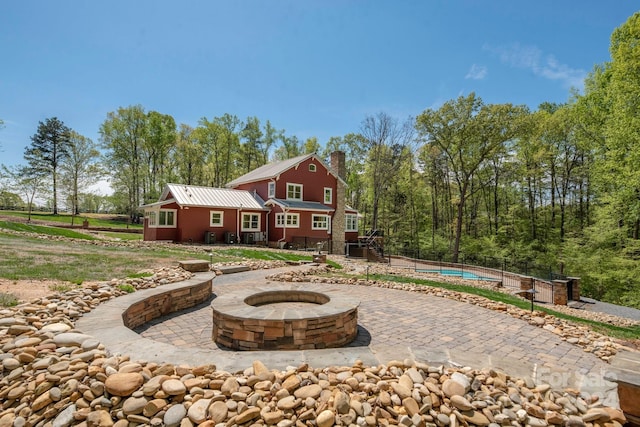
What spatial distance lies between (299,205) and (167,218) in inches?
340

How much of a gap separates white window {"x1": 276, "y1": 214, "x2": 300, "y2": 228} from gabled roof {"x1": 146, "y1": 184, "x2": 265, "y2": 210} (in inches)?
62.3

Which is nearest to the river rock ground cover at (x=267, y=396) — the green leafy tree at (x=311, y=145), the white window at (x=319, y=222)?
the white window at (x=319, y=222)

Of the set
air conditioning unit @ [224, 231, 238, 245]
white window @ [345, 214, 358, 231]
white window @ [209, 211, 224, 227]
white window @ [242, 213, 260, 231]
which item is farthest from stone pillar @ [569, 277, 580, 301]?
white window @ [209, 211, 224, 227]

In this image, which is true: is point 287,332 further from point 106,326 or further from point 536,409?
point 536,409

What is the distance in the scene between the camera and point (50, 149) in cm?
3359

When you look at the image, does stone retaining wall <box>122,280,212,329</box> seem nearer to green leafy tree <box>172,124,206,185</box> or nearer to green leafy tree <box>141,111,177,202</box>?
green leafy tree <box>141,111,177,202</box>

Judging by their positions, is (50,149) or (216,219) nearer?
(216,219)

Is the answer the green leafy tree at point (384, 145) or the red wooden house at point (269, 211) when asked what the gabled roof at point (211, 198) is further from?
the green leafy tree at point (384, 145)

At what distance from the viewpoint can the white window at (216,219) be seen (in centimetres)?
2009

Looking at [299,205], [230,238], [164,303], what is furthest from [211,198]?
[164,303]

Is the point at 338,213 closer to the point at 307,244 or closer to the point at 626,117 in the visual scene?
the point at 307,244

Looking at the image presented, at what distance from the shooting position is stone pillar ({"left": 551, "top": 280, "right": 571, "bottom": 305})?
36.6 feet

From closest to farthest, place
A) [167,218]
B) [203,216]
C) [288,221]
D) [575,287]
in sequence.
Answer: [575,287], [167,218], [203,216], [288,221]

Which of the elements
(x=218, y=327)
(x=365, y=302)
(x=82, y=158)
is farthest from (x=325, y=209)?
(x=82, y=158)
